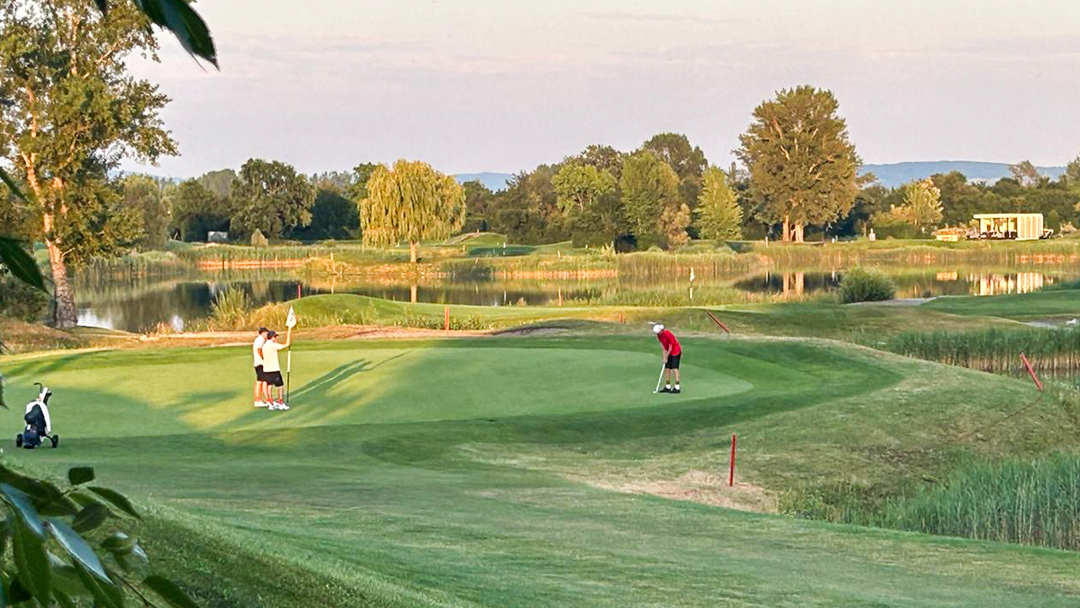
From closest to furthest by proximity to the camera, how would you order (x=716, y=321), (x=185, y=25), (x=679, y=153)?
(x=185, y=25) < (x=716, y=321) < (x=679, y=153)

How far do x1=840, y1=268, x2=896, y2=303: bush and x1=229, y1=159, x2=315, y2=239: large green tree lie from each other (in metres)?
70.1

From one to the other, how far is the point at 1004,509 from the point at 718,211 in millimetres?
100541

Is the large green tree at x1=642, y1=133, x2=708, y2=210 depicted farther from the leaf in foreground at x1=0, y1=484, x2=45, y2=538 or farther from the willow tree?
the leaf in foreground at x1=0, y1=484, x2=45, y2=538

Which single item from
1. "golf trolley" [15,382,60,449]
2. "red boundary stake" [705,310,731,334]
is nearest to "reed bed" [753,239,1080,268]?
"red boundary stake" [705,310,731,334]

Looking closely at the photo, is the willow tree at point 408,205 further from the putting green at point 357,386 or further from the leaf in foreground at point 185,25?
the leaf in foreground at point 185,25

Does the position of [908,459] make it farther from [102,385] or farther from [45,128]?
[45,128]

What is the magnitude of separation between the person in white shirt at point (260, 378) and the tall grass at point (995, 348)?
18.1m

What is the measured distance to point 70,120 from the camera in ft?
128

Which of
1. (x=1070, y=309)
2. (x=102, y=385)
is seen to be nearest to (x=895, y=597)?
(x=102, y=385)

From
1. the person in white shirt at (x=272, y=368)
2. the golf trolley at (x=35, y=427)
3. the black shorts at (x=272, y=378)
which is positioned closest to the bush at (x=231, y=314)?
the person in white shirt at (x=272, y=368)

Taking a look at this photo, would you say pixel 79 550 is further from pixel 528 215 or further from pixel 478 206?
pixel 478 206

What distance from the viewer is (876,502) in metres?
16.8

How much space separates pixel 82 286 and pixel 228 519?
7001cm

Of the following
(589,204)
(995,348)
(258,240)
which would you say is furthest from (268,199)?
(995,348)
